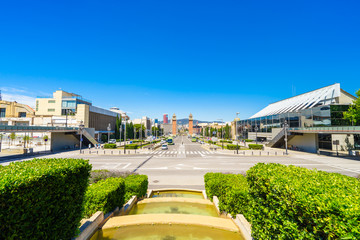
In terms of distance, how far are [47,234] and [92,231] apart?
85.5 inches

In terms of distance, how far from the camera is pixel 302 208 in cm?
328

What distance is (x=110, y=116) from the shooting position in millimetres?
83750

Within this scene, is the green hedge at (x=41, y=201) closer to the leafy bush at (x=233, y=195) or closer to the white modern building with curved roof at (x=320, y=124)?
the leafy bush at (x=233, y=195)

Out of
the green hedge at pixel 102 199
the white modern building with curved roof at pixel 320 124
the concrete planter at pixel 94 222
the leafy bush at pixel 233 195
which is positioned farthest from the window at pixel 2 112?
the white modern building with curved roof at pixel 320 124

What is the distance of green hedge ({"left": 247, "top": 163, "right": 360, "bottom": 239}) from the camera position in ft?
8.83

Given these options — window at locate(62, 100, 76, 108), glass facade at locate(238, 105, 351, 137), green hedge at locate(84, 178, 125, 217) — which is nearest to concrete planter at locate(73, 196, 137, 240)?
green hedge at locate(84, 178, 125, 217)

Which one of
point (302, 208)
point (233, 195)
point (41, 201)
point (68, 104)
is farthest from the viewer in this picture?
point (68, 104)

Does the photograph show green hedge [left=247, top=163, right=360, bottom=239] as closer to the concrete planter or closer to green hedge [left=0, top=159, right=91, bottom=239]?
the concrete planter

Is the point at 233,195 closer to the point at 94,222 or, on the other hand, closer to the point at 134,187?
the point at 94,222

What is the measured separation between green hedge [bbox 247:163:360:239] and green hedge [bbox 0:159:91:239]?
5.45 m

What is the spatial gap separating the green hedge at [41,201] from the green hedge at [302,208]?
214 inches

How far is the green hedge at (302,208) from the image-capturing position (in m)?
2.69

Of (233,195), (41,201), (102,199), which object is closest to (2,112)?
(102,199)

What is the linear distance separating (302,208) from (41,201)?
18.4ft
